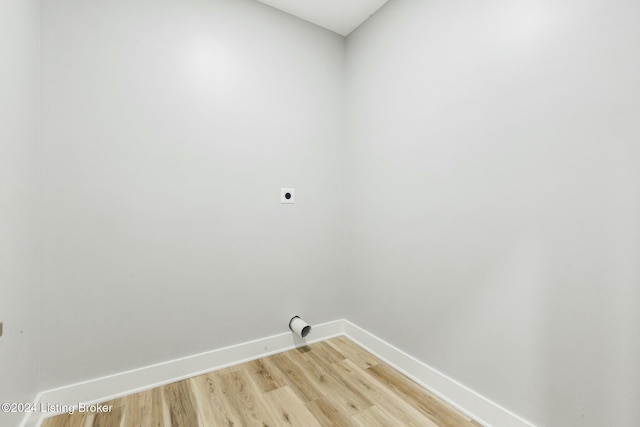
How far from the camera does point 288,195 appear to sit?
7.07 feet

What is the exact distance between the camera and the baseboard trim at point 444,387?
1.35 meters

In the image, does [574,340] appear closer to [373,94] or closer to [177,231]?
[373,94]

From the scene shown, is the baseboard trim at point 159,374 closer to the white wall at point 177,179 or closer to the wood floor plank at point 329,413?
the white wall at point 177,179

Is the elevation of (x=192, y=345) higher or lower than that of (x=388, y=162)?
lower

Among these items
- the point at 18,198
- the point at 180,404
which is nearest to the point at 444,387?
the point at 180,404

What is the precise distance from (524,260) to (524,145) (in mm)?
527

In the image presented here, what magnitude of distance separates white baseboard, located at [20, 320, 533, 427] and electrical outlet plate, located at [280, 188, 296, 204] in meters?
1.02

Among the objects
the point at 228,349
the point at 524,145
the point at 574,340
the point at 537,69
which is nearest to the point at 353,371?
the point at 228,349

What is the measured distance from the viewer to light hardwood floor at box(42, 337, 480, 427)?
55.5 inches

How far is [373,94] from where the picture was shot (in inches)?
84.0

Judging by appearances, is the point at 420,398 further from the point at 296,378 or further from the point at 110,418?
the point at 110,418

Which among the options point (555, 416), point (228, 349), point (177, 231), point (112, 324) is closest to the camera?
point (555, 416)

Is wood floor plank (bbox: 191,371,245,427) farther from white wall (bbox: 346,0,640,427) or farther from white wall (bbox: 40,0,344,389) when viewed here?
white wall (bbox: 346,0,640,427)

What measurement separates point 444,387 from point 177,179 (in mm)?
2024
